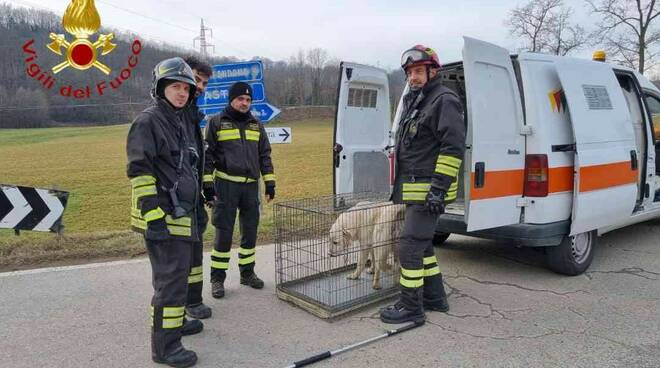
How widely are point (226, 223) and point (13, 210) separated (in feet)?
9.68

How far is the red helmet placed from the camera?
373 centimetres

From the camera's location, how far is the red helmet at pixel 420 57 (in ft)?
12.3

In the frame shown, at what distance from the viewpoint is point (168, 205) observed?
10.1 ft

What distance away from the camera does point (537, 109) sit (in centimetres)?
441

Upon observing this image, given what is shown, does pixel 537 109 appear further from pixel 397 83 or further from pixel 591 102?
pixel 397 83

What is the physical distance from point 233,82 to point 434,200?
4.56 metres

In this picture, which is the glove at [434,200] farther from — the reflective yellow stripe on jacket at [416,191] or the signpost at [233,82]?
→ the signpost at [233,82]

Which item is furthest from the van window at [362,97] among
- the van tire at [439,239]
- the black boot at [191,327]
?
the black boot at [191,327]

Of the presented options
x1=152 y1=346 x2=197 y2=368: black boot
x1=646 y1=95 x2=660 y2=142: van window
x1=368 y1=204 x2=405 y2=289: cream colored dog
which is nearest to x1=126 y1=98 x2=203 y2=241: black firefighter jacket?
x1=152 y1=346 x2=197 y2=368: black boot

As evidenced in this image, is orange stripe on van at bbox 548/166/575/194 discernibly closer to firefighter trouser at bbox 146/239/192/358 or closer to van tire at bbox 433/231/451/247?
van tire at bbox 433/231/451/247

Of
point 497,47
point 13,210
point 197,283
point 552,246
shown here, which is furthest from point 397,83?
point 13,210

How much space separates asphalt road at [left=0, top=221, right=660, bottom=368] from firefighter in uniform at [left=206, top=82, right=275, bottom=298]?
511 millimetres

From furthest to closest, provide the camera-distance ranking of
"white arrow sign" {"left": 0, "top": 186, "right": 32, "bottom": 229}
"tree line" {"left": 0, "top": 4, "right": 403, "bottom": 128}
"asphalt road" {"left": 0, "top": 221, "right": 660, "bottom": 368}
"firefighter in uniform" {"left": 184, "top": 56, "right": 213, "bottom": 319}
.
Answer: "tree line" {"left": 0, "top": 4, "right": 403, "bottom": 128} → "white arrow sign" {"left": 0, "top": 186, "right": 32, "bottom": 229} → "firefighter in uniform" {"left": 184, "top": 56, "right": 213, "bottom": 319} → "asphalt road" {"left": 0, "top": 221, "right": 660, "bottom": 368}

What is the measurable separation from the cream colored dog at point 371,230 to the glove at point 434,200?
75 centimetres
